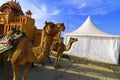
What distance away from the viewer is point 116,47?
52.6ft

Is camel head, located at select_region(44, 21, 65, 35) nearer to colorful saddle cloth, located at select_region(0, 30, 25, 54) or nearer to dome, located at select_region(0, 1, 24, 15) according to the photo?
colorful saddle cloth, located at select_region(0, 30, 25, 54)

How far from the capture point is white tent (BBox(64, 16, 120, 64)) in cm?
1611

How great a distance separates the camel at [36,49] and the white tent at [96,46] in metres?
10.9

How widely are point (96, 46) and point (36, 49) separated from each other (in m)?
11.8

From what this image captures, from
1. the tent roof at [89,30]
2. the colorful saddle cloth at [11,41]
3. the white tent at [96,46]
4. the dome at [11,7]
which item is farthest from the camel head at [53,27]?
the tent roof at [89,30]

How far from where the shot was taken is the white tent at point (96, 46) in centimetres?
1611

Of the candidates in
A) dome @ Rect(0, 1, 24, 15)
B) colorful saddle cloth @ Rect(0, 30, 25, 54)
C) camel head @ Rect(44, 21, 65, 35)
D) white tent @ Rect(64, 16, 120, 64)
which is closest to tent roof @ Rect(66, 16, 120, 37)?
white tent @ Rect(64, 16, 120, 64)

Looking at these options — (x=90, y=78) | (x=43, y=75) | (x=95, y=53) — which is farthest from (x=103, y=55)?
(x=43, y=75)

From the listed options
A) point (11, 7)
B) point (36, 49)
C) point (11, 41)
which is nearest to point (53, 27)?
point (36, 49)

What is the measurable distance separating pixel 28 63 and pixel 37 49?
0.67 metres

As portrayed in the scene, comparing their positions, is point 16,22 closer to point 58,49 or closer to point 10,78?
point 58,49

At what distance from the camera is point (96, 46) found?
17047mm

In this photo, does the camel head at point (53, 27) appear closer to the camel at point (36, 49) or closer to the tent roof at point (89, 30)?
the camel at point (36, 49)

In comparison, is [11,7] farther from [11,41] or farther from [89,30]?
[11,41]
